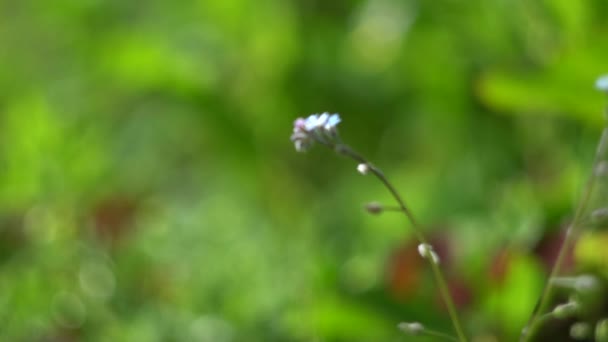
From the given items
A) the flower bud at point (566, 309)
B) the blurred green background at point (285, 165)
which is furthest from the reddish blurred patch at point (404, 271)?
the flower bud at point (566, 309)

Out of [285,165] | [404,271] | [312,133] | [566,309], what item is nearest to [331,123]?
[312,133]

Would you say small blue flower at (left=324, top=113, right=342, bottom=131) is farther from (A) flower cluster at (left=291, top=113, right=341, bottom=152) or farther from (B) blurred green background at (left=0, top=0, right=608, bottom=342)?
(B) blurred green background at (left=0, top=0, right=608, bottom=342)

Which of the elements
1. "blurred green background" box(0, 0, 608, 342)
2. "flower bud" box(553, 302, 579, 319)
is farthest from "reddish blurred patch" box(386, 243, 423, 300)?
"flower bud" box(553, 302, 579, 319)

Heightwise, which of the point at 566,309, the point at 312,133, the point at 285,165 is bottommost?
the point at 566,309

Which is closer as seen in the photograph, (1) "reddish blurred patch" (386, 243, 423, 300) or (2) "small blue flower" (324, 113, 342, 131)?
(2) "small blue flower" (324, 113, 342, 131)

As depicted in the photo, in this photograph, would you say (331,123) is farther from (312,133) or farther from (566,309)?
(566,309)

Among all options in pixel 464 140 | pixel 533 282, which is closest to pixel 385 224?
pixel 464 140

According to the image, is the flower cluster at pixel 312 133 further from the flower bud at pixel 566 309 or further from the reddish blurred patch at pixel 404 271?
the reddish blurred patch at pixel 404 271

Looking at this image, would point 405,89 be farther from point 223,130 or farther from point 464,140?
point 223,130
